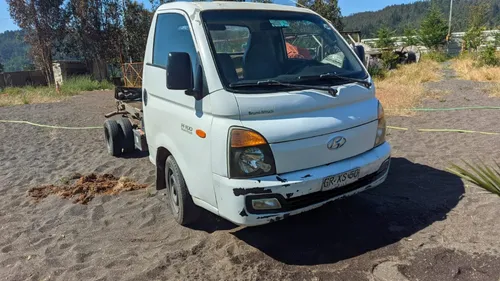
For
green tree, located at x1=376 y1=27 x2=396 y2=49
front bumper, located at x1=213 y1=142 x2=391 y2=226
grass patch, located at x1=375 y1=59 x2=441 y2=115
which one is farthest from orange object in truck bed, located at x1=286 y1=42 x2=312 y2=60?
green tree, located at x1=376 y1=27 x2=396 y2=49

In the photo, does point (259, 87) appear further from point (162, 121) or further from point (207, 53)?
point (162, 121)

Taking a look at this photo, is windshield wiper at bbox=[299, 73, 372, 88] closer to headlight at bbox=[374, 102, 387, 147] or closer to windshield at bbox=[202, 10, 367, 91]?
windshield at bbox=[202, 10, 367, 91]

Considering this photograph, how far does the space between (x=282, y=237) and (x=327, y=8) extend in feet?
84.6

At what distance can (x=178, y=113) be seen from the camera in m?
3.79

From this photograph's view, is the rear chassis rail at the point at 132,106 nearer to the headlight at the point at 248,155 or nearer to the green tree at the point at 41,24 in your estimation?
the headlight at the point at 248,155

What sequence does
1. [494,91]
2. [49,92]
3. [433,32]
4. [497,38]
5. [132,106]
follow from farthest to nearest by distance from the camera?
[433,32] → [497,38] → [49,92] → [494,91] → [132,106]

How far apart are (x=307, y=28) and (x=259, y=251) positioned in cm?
242

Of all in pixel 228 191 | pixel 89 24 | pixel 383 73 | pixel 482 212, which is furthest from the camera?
pixel 89 24

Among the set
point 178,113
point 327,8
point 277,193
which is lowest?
point 277,193

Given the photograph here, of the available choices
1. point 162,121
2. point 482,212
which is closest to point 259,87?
point 162,121

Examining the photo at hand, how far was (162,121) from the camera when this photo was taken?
4148mm

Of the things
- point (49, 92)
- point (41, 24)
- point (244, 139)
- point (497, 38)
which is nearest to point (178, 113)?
point (244, 139)

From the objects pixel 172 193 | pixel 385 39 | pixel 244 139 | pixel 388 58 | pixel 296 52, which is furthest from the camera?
pixel 385 39

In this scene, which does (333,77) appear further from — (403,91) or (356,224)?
(403,91)
